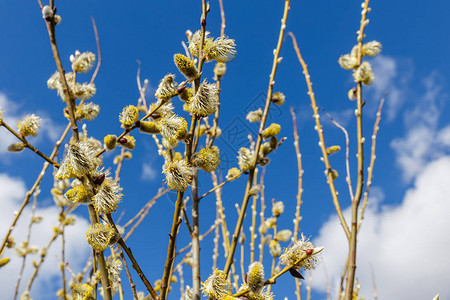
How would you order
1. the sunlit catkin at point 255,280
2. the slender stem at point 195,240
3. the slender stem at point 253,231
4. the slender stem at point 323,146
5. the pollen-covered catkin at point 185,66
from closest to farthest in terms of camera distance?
the sunlit catkin at point 255,280, the pollen-covered catkin at point 185,66, the slender stem at point 195,240, the slender stem at point 323,146, the slender stem at point 253,231

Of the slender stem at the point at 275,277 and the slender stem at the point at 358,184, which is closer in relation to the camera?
the slender stem at the point at 275,277

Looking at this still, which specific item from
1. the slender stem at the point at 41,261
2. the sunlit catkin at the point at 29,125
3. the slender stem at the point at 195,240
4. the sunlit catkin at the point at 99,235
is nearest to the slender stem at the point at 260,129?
the slender stem at the point at 195,240

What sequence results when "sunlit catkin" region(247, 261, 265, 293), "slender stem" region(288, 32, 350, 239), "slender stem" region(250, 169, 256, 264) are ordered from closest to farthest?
1. "sunlit catkin" region(247, 261, 265, 293)
2. "slender stem" region(288, 32, 350, 239)
3. "slender stem" region(250, 169, 256, 264)

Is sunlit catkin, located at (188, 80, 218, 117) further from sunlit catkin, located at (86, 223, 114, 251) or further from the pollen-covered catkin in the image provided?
sunlit catkin, located at (86, 223, 114, 251)

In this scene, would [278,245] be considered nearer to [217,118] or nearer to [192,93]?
[217,118]

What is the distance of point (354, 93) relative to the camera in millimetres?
1839

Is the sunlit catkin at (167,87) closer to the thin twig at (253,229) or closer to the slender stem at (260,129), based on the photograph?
the slender stem at (260,129)

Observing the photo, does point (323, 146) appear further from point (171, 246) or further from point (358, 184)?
point (171, 246)

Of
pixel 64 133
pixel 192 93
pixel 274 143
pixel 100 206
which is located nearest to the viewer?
pixel 100 206

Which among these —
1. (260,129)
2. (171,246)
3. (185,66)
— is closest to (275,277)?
(171,246)

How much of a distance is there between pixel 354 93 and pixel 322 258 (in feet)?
3.77

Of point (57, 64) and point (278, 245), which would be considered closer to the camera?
point (57, 64)

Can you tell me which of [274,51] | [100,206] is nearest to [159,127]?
[100,206]

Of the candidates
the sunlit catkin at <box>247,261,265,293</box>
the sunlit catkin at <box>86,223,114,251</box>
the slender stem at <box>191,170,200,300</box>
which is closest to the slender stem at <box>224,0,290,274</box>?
the slender stem at <box>191,170,200,300</box>
